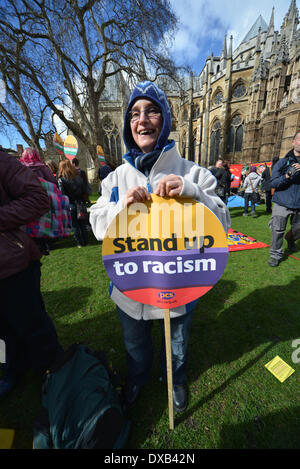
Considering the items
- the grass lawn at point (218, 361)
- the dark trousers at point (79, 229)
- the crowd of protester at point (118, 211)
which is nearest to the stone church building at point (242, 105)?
the dark trousers at point (79, 229)

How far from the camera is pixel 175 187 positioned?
99 cm

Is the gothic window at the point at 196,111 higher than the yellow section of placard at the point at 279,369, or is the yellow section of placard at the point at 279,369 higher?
the gothic window at the point at 196,111

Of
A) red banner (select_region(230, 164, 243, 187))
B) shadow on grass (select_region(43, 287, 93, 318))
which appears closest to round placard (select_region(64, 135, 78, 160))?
shadow on grass (select_region(43, 287, 93, 318))

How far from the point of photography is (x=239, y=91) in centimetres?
2316

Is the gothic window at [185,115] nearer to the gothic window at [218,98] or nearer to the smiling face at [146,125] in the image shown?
the gothic window at [218,98]

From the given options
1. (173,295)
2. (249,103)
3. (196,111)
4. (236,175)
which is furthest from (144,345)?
(196,111)

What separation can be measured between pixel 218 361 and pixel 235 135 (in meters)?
27.8

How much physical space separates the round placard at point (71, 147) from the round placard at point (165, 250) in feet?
24.6

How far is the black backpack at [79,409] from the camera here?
118cm

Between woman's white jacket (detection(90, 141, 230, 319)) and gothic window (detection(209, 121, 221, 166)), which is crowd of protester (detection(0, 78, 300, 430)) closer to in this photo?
woman's white jacket (detection(90, 141, 230, 319))

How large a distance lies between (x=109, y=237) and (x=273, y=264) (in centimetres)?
376
